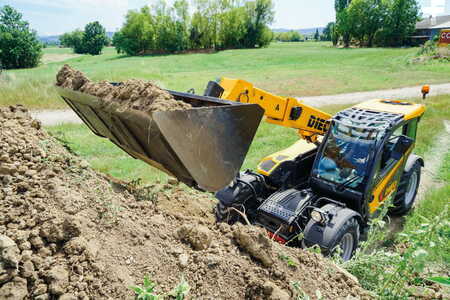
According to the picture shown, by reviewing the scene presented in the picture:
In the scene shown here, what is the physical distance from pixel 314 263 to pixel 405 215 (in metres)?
3.83

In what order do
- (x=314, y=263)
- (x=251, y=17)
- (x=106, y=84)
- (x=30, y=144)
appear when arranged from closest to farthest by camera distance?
(x=314, y=263) < (x=106, y=84) < (x=30, y=144) < (x=251, y=17)

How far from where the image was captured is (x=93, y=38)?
80938 mm

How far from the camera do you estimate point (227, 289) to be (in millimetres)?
2381

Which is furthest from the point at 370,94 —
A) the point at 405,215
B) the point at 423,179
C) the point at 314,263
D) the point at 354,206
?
the point at 314,263

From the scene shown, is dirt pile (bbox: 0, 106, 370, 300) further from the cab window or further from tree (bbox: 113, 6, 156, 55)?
tree (bbox: 113, 6, 156, 55)

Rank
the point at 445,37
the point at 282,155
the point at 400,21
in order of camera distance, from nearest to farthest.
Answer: the point at 282,155 < the point at 445,37 < the point at 400,21

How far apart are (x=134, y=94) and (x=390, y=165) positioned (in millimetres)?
3957

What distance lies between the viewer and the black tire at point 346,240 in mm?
3697

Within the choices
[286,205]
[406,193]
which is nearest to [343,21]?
[406,193]

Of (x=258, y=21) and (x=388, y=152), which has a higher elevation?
(x=258, y=21)

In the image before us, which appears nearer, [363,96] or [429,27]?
[363,96]

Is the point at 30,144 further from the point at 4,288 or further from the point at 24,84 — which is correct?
the point at 24,84

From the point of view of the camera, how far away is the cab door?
4.42m

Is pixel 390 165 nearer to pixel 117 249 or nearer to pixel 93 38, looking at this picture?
pixel 117 249
